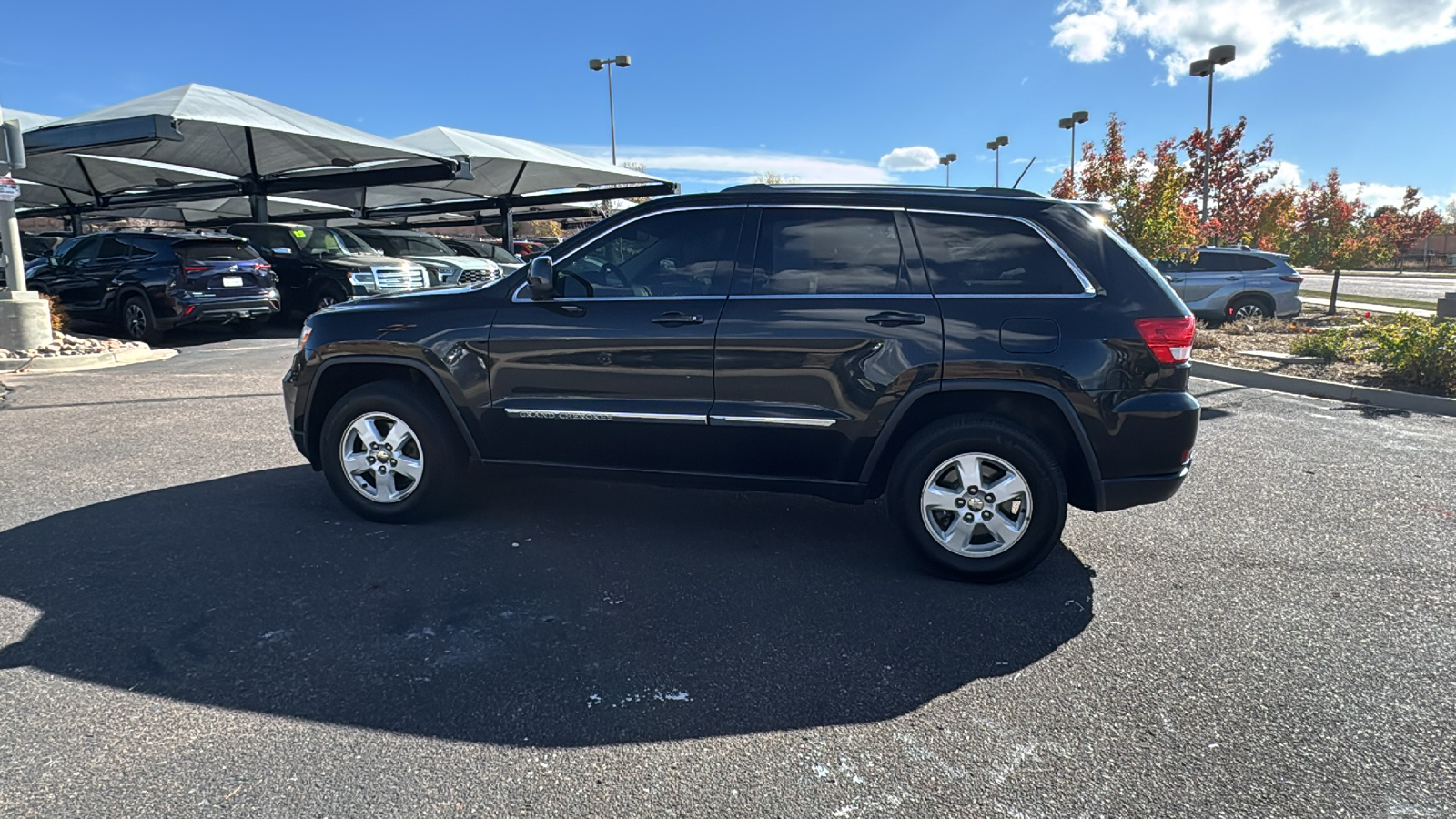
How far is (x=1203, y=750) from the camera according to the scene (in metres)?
2.75

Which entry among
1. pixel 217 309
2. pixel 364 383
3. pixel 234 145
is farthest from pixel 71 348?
pixel 364 383

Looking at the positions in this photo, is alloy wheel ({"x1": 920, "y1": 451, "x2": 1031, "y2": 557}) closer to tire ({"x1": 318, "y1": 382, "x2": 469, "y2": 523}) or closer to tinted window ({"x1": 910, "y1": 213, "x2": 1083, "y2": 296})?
tinted window ({"x1": 910, "y1": 213, "x2": 1083, "y2": 296})

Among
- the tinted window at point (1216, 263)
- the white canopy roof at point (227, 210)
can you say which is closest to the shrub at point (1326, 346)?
the tinted window at point (1216, 263)

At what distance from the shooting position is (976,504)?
395 cm

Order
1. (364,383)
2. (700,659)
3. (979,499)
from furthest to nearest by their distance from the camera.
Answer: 1. (364,383)
2. (979,499)
3. (700,659)

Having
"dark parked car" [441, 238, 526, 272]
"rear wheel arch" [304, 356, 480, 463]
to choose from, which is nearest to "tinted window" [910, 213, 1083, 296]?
"rear wheel arch" [304, 356, 480, 463]

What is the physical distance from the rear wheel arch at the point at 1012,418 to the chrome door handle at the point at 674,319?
101 cm

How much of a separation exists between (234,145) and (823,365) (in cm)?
1714

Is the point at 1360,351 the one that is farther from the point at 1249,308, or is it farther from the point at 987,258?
the point at 987,258

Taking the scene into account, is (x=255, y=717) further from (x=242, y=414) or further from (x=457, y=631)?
(x=242, y=414)

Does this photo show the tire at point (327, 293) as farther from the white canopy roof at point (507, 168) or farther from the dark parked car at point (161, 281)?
the white canopy roof at point (507, 168)

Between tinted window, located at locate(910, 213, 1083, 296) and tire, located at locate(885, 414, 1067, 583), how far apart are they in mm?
605

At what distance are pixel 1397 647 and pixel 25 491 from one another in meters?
7.02

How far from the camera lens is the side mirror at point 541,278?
432 centimetres
